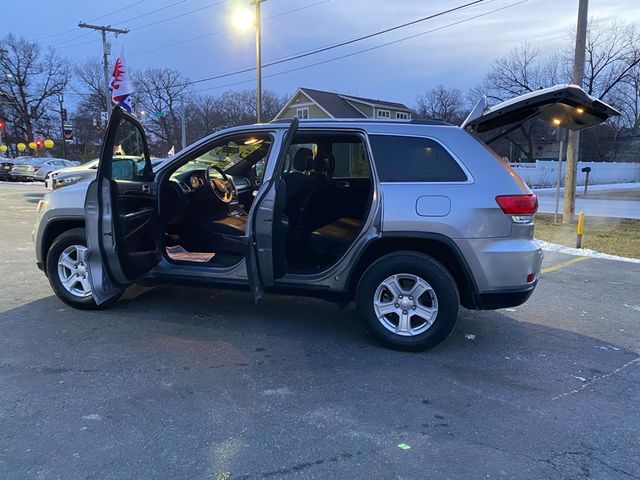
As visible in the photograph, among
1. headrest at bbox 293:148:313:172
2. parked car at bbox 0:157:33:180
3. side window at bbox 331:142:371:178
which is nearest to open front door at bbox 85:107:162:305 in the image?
headrest at bbox 293:148:313:172

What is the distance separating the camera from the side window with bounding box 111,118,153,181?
436 cm

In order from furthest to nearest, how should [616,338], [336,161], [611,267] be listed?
1. [611,267]
2. [336,161]
3. [616,338]

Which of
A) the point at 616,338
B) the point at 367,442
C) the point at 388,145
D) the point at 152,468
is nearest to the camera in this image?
the point at 152,468

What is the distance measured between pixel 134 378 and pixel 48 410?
577mm

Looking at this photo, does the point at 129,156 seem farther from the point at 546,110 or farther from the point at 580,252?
the point at 580,252

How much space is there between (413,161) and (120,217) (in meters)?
2.62

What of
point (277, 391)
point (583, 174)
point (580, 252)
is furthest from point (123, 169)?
point (583, 174)

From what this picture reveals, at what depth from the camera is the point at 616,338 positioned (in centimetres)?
439

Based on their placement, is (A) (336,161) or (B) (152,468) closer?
(B) (152,468)

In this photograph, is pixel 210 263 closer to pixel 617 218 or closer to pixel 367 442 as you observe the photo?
pixel 367 442

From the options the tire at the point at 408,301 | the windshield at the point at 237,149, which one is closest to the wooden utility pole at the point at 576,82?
the windshield at the point at 237,149

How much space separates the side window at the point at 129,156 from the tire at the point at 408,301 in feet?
8.06

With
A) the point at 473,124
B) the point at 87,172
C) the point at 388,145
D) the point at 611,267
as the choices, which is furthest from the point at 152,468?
the point at 87,172

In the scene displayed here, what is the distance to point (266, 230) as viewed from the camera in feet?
13.0
